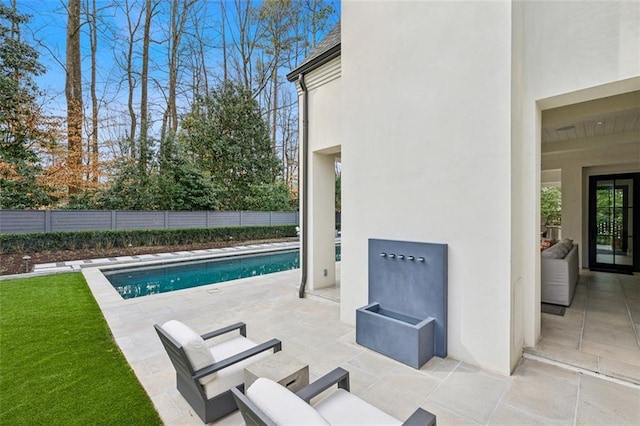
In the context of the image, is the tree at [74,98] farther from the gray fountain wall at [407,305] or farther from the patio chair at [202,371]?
the gray fountain wall at [407,305]

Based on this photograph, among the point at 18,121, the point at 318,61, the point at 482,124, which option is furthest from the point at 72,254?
the point at 482,124

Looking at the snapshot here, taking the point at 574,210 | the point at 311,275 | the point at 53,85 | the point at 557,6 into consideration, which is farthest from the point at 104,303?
the point at 53,85

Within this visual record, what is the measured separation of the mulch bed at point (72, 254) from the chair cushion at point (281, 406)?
1142cm

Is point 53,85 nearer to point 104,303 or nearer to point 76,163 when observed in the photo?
point 76,163

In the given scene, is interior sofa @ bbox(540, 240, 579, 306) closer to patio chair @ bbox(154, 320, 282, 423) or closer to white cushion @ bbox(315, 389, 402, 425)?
white cushion @ bbox(315, 389, 402, 425)

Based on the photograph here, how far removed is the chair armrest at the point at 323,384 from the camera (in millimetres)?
2244

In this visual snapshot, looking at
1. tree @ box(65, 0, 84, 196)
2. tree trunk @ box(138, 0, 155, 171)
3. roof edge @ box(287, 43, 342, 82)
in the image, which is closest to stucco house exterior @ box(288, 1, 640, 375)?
roof edge @ box(287, 43, 342, 82)

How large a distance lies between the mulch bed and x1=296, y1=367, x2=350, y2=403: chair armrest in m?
11.3

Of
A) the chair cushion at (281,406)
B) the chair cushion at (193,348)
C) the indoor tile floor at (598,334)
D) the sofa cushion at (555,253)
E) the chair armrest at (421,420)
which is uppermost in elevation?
the sofa cushion at (555,253)

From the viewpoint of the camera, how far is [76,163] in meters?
13.9

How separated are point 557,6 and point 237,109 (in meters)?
17.3

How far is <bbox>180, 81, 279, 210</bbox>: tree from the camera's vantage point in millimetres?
17656

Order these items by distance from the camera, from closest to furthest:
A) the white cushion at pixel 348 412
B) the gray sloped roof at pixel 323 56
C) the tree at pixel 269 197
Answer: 1. the white cushion at pixel 348 412
2. the gray sloped roof at pixel 323 56
3. the tree at pixel 269 197

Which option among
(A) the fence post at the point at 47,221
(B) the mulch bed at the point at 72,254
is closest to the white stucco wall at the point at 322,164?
(B) the mulch bed at the point at 72,254
